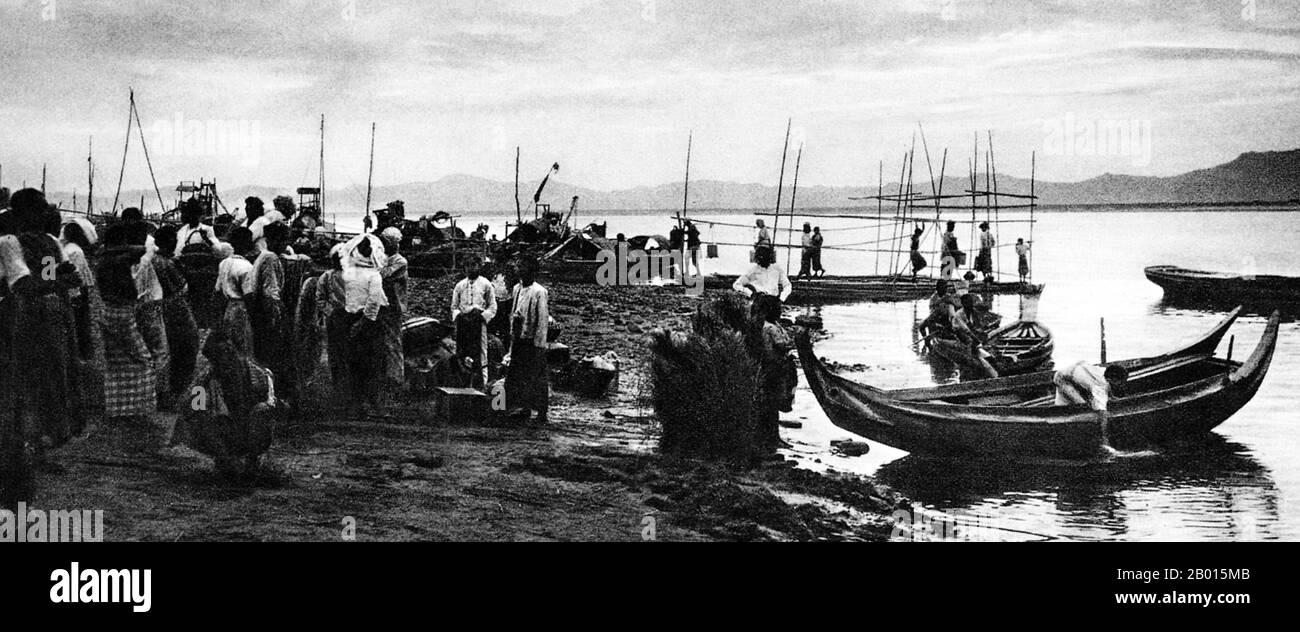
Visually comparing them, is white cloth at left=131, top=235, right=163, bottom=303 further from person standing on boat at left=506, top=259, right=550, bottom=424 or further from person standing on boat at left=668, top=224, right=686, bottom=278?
person standing on boat at left=668, top=224, right=686, bottom=278

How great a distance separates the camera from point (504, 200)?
Answer: 11.6 meters

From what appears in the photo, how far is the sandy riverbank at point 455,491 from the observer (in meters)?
4.64

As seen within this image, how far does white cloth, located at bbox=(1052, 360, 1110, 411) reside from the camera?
6.72 meters

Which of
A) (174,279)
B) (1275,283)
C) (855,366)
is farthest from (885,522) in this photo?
(1275,283)

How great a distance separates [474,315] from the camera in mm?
6652

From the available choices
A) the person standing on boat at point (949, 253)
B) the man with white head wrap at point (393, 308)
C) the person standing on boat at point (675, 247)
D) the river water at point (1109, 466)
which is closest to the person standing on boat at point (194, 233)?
the man with white head wrap at point (393, 308)

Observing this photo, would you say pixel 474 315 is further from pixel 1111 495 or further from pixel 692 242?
pixel 692 242

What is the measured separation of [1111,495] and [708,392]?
112 inches

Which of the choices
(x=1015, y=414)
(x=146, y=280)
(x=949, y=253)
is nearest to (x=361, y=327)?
(x=146, y=280)

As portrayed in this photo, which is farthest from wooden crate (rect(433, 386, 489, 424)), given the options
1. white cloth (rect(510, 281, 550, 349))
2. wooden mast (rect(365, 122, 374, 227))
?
wooden mast (rect(365, 122, 374, 227))

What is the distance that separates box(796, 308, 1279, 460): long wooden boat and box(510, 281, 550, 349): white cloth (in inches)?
64.6

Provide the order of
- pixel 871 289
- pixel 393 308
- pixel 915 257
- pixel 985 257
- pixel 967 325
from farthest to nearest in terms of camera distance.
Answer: pixel 985 257, pixel 915 257, pixel 871 289, pixel 967 325, pixel 393 308

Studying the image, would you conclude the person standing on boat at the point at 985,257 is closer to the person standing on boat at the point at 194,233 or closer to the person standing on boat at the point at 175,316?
the person standing on boat at the point at 194,233

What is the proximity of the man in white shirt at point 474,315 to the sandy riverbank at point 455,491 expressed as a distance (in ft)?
1.62
